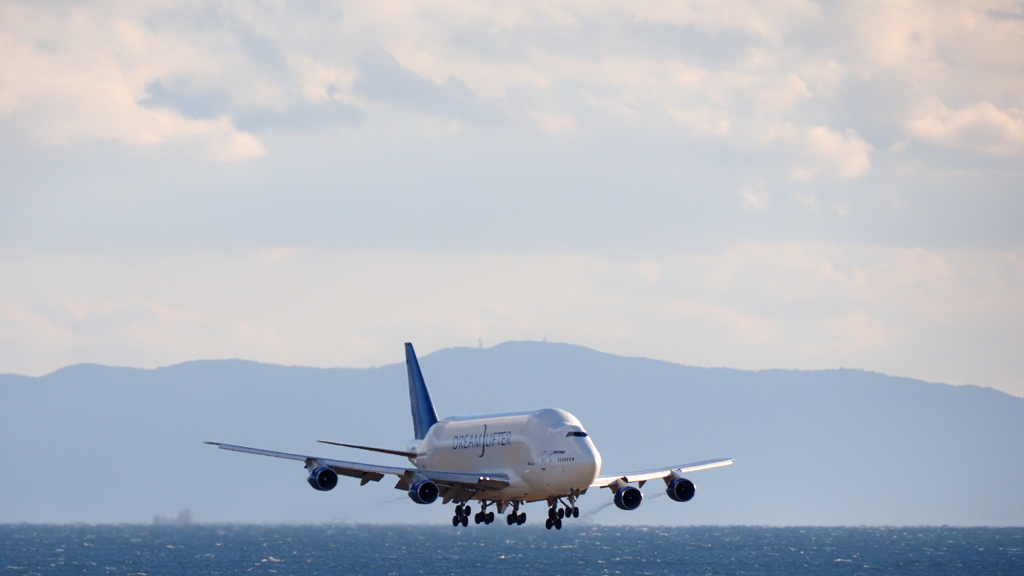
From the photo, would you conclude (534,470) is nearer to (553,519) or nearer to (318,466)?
(553,519)

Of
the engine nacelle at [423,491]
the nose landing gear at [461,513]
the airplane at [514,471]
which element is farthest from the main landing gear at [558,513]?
the engine nacelle at [423,491]

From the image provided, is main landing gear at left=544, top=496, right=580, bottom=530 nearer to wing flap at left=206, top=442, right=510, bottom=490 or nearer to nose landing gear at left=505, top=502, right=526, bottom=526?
nose landing gear at left=505, top=502, right=526, bottom=526

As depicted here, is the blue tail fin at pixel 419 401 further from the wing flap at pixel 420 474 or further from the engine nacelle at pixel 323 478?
the engine nacelle at pixel 323 478

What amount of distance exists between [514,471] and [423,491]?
5.50m

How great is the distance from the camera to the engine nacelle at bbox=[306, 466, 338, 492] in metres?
92.6

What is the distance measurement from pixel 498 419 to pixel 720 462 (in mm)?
14429

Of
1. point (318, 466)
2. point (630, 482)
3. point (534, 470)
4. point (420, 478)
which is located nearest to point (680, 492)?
point (630, 482)

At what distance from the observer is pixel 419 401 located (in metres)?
113

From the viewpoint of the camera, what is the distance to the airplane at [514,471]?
8738 centimetres

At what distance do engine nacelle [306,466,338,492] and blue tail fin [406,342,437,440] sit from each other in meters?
16.5

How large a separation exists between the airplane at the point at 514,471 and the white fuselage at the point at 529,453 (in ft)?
0.19

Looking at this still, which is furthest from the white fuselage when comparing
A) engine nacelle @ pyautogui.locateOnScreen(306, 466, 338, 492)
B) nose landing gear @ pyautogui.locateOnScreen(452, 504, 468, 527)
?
engine nacelle @ pyautogui.locateOnScreen(306, 466, 338, 492)

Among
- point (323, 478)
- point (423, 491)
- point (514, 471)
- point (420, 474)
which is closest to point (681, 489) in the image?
point (514, 471)

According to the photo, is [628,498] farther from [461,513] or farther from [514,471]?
[461,513]
